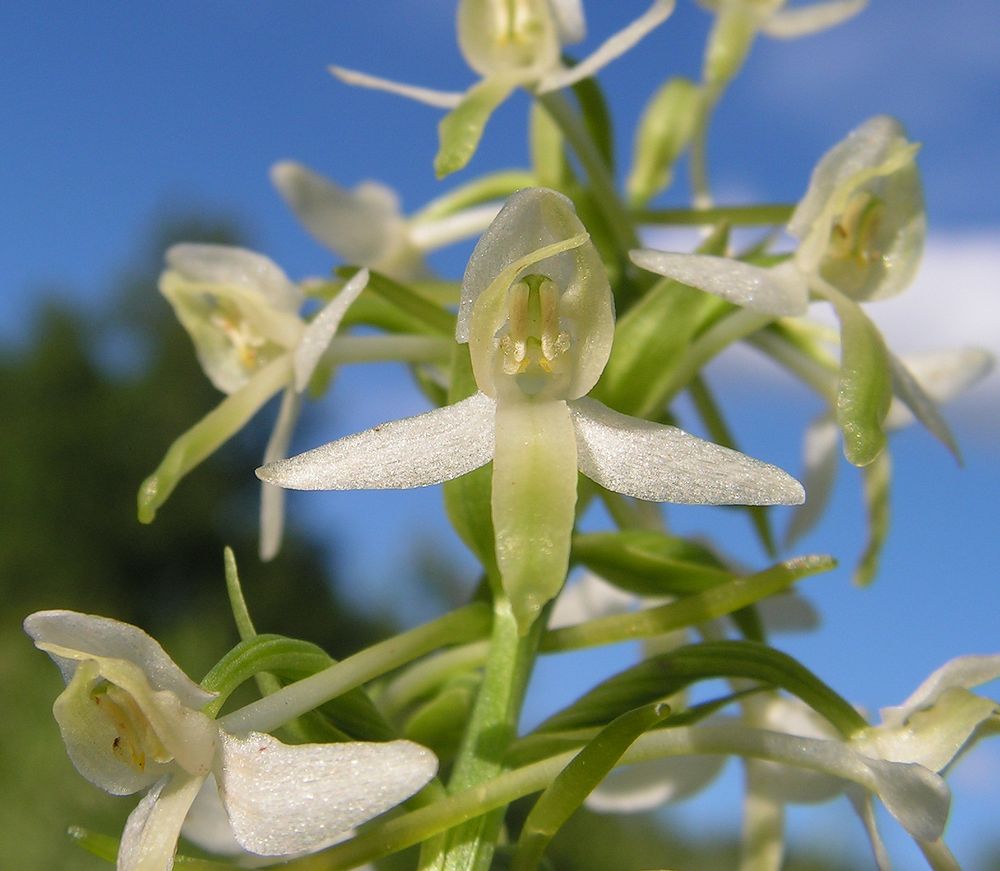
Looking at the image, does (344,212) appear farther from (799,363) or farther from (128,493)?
(128,493)

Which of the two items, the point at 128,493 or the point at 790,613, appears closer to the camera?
the point at 790,613

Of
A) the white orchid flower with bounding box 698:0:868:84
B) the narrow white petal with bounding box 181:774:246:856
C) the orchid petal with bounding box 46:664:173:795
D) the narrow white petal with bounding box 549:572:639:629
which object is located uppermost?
the white orchid flower with bounding box 698:0:868:84

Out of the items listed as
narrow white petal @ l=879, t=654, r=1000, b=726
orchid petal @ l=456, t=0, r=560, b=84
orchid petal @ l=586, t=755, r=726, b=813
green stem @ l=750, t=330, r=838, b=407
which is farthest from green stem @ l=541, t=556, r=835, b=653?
orchid petal @ l=456, t=0, r=560, b=84

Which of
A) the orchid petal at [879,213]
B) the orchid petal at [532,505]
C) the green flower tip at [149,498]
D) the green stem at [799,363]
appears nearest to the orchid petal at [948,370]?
the green stem at [799,363]

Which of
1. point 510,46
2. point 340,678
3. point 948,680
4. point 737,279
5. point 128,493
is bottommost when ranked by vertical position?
point 128,493

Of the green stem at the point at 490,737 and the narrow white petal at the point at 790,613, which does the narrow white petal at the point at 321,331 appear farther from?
the narrow white petal at the point at 790,613

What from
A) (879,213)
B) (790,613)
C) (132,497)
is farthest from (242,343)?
(132,497)

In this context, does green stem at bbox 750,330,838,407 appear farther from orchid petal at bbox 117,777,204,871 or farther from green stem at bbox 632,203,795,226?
orchid petal at bbox 117,777,204,871
